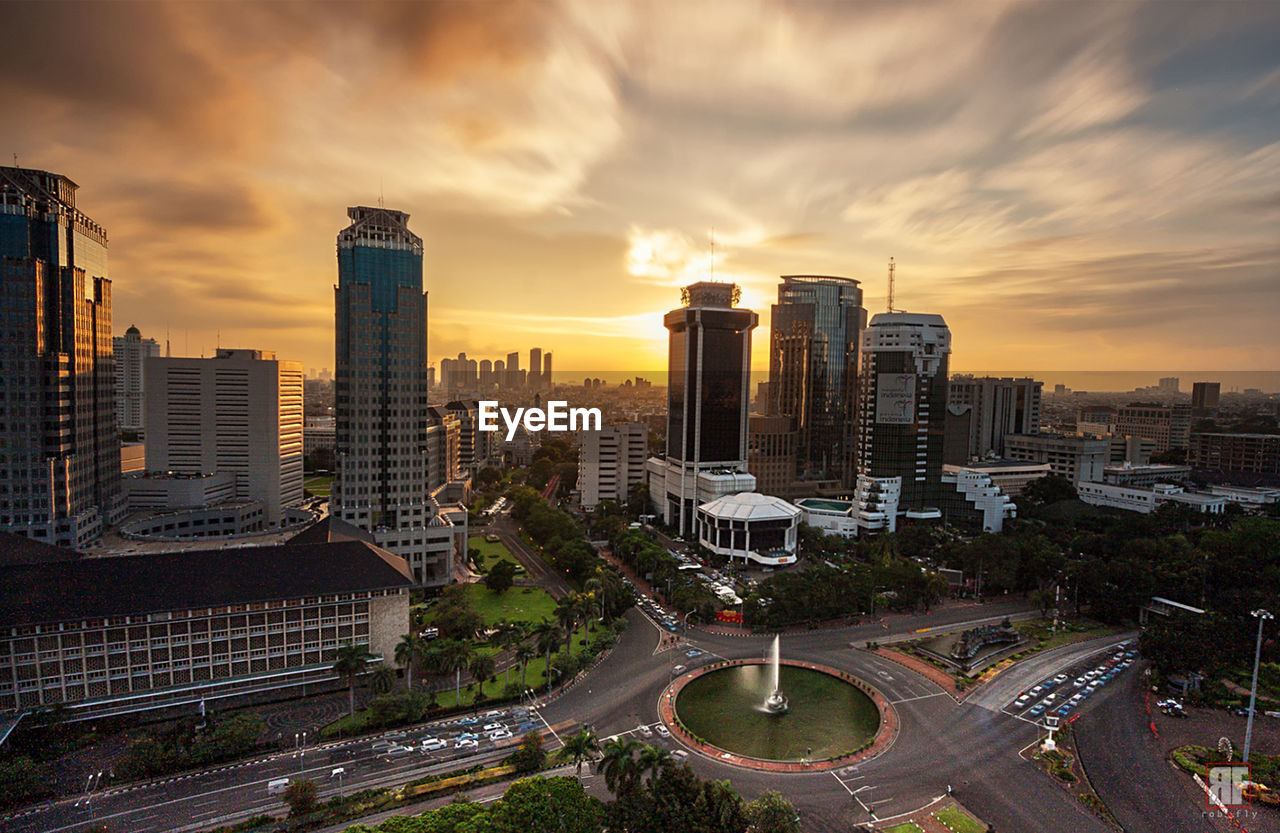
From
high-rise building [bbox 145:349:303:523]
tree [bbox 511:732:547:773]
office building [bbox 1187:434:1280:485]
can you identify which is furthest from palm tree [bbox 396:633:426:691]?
office building [bbox 1187:434:1280:485]

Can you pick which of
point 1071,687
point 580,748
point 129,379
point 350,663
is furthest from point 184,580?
point 129,379

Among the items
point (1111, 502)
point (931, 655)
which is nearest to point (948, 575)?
point (931, 655)

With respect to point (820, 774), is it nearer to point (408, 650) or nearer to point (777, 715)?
point (777, 715)

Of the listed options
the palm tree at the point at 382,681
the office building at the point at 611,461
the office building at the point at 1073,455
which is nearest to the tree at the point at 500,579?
the palm tree at the point at 382,681

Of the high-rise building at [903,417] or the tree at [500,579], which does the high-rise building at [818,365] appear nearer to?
the high-rise building at [903,417]

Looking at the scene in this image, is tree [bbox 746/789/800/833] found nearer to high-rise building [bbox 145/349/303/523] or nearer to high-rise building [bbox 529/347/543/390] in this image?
high-rise building [bbox 145/349/303/523]

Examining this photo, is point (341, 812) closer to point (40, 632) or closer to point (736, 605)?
point (40, 632)
